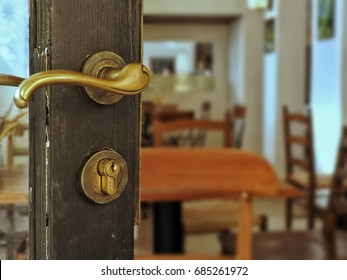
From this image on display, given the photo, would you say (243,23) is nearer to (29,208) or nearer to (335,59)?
(335,59)

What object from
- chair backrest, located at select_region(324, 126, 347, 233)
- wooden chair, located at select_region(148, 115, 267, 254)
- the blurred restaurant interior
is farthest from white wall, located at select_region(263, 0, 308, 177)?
Result: chair backrest, located at select_region(324, 126, 347, 233)

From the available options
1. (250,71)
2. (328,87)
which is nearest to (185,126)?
(328,87)

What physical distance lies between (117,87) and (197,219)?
2009 millimetres

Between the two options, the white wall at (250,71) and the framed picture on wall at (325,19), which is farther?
the white wall at (250,71)

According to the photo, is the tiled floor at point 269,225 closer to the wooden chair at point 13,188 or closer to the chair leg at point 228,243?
the chair leg at point 228,243

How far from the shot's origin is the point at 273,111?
18.5 ft

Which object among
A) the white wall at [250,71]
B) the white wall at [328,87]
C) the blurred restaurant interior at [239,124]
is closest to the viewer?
the blurred restaurant interior at [239,124]

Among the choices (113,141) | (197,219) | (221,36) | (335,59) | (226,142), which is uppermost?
(221,36)

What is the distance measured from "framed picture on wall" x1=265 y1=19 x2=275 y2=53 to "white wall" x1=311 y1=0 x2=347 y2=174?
517 mm

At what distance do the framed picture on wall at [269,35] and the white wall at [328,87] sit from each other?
20.4 inches

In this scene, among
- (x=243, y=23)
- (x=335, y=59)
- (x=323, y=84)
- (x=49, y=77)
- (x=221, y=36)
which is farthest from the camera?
(x=221, y=36)

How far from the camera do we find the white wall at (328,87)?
460cm

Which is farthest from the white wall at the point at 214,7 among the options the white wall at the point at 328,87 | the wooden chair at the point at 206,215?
the wooden chair at the point at 206,215
